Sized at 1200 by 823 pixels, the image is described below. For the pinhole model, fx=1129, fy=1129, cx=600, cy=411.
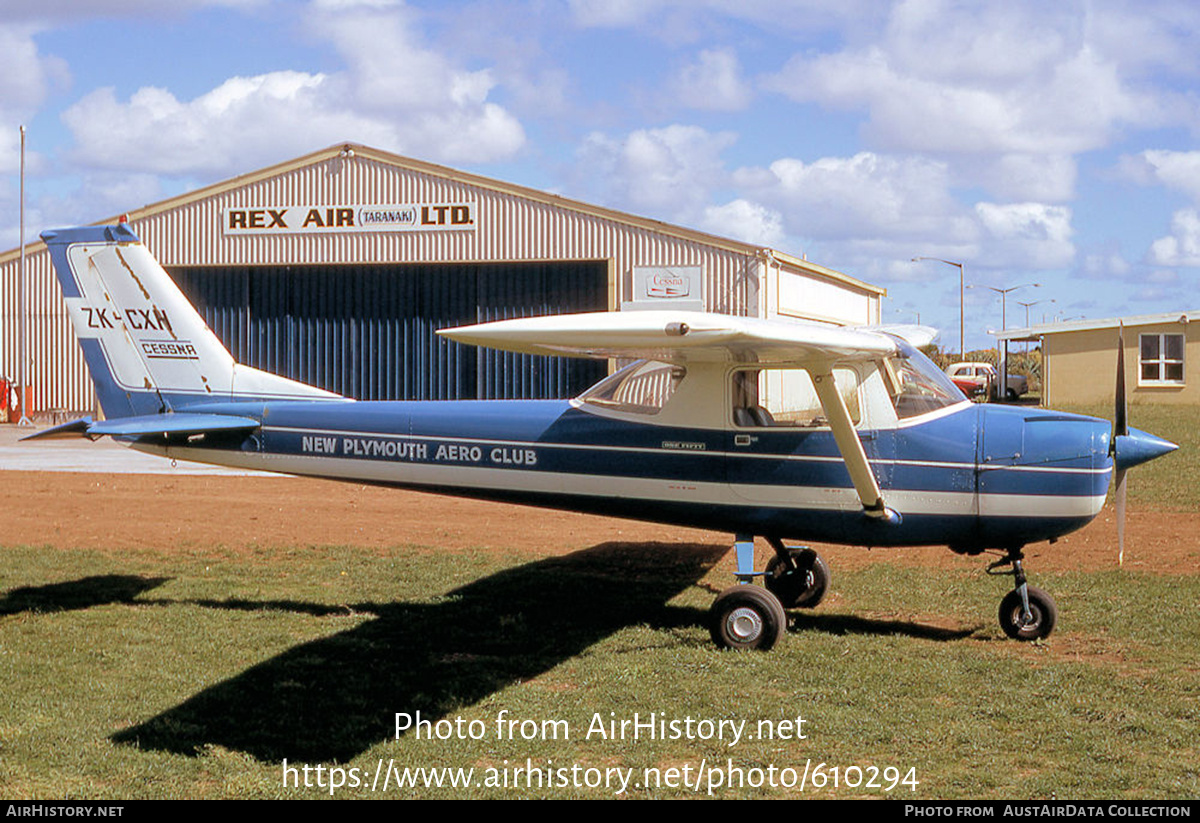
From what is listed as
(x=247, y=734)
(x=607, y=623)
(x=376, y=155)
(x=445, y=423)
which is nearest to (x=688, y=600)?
(x=607, y=623)

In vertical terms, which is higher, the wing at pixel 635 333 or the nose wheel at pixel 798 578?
the wing at pixel 635 333

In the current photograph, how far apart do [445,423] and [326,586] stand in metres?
A: 2.79

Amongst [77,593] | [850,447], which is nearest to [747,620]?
[850,447]

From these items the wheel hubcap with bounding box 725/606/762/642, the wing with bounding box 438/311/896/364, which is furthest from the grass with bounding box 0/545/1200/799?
the wing with bounding box 438/311/896/364

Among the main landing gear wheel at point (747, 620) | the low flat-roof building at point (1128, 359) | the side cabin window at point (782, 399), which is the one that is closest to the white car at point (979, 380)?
the low flat-roof building at point (1128, 359)

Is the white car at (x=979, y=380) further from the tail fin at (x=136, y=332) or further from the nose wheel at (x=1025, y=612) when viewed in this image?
the tail fin at (x=136, y=332)

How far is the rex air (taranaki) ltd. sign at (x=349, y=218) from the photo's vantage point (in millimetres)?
29672

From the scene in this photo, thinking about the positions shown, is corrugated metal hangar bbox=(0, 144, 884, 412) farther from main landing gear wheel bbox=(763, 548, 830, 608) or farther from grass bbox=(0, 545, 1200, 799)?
main landing gear wheel bbox=(763, 548, 830, 608)

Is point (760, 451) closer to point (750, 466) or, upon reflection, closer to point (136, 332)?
point (750, 466)

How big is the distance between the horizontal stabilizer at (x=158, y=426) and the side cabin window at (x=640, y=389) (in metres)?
3.42

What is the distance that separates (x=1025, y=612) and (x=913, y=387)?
203cm

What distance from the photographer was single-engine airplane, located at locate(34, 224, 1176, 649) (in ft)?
28.6

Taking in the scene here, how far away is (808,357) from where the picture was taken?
8.39 meters

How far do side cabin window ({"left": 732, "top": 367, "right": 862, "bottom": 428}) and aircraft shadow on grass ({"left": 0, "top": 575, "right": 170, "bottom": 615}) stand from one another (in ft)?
20.8
